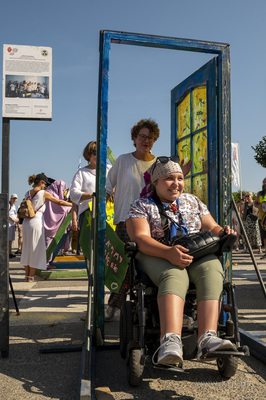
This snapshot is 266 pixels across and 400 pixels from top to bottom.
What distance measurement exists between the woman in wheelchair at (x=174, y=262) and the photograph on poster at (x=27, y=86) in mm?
2093

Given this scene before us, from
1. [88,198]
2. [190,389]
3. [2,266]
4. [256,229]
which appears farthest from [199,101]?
[256,229]

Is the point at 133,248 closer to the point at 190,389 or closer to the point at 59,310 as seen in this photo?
the point at 190,389

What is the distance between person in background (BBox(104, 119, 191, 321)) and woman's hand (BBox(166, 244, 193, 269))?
1.28 metres

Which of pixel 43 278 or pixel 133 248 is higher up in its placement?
pixel 133 248

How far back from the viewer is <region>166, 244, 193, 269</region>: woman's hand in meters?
2.89

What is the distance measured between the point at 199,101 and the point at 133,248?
205 centimetres

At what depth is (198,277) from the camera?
292cm

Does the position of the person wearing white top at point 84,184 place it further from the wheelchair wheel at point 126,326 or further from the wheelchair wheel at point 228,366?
the wheelchair wheel at point 228,366

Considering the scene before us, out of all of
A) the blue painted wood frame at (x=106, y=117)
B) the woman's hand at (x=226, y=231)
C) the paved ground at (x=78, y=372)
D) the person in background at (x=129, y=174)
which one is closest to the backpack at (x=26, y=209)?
the paved ground at (x=78, y=372)

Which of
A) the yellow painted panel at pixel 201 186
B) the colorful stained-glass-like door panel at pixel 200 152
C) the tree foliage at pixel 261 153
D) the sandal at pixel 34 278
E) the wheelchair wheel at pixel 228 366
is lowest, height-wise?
the sandal at pixel 34 278

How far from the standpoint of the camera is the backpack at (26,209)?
773 centimetres

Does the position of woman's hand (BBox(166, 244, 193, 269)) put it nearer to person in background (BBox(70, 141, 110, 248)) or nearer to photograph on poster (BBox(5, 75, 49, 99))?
person in background (BBox(70, 141, 110, 248))

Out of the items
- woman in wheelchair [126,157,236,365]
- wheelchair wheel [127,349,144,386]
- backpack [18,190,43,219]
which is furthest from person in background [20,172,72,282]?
wheelchair wheel [127,349,144,386]

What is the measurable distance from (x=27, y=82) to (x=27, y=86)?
0.06 meters
